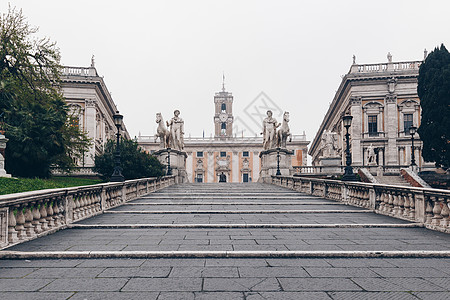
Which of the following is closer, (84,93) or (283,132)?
(283,132)

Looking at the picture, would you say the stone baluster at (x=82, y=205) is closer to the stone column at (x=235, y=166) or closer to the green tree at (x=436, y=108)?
the green tree at (x=436, y=108)

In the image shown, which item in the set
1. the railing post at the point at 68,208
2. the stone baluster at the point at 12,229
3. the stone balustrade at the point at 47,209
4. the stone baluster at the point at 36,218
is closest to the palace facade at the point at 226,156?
the stone balustrade at the point at 47,209

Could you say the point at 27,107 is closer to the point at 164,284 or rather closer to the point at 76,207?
the point at 76,207

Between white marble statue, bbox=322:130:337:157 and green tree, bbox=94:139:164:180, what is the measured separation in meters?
15.4

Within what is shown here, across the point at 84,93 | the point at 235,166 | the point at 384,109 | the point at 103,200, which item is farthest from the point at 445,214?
the point at 235,166

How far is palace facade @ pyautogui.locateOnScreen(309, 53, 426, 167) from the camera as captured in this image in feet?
137

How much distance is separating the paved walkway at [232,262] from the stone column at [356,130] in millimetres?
35607

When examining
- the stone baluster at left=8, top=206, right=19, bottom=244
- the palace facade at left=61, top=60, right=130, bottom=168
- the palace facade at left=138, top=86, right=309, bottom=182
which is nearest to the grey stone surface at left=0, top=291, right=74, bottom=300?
the stone baluster at left=8, top=206, right=19, bottom=244

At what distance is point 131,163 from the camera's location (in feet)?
82.4

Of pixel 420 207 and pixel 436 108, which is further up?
pixel 436 108

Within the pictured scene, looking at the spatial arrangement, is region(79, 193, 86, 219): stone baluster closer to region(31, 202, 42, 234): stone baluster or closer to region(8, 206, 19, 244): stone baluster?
region(31, 202, 42, 234): stone baluster

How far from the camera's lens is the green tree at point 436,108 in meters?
28.1

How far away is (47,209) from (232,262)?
428 centimetres

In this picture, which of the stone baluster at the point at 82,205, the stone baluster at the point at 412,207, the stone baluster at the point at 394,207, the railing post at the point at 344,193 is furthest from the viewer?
the railing post at the point at 344,193
